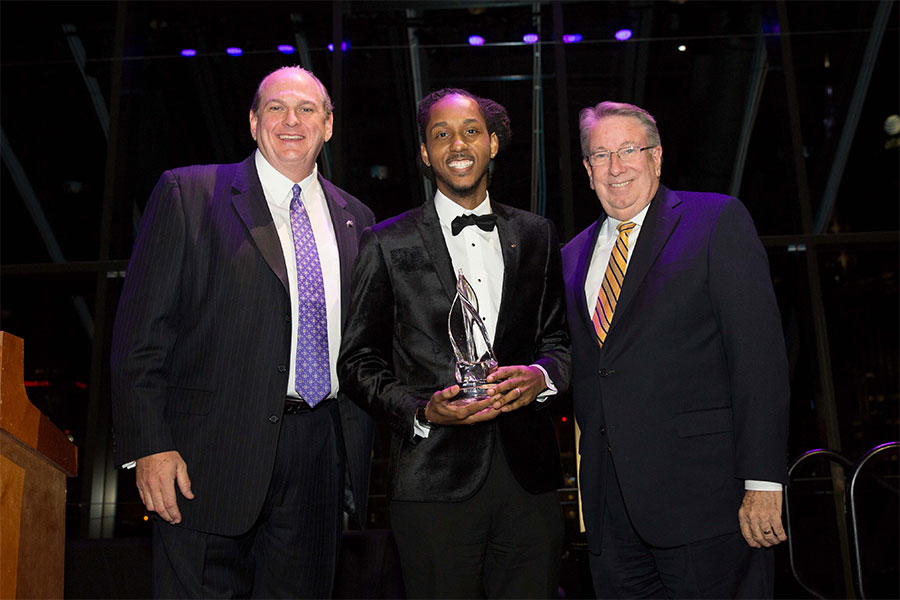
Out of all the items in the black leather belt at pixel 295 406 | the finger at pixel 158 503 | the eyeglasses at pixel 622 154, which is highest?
the eyeglasses at pixel 622 154

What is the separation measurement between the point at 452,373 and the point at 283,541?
64 centimetres

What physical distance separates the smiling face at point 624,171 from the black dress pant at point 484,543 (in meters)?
0.85

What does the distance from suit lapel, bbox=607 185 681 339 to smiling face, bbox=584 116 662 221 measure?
6 cm

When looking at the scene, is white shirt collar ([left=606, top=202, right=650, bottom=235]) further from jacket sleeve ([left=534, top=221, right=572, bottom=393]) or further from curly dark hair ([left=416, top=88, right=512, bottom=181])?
curly dark hair ([left=416, top=88, right=512, bottom=181])

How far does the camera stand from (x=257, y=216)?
247cm

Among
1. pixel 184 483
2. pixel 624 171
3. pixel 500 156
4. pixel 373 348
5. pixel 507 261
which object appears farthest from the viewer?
pixel 500 156

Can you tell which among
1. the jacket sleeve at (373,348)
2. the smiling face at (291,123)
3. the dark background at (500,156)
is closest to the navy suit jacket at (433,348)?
the jacket sleeve at (373,348)

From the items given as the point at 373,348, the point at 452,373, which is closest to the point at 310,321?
the point at 373,348

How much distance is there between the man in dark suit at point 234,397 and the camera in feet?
7.30

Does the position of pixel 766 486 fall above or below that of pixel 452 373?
below

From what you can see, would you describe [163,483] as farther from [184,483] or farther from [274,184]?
[274,184]

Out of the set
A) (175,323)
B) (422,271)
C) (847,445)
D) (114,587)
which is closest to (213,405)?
(175,323)

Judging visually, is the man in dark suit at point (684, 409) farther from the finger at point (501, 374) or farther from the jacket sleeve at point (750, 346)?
the finger at point (501, 374)

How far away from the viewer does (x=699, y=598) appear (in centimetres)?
222
